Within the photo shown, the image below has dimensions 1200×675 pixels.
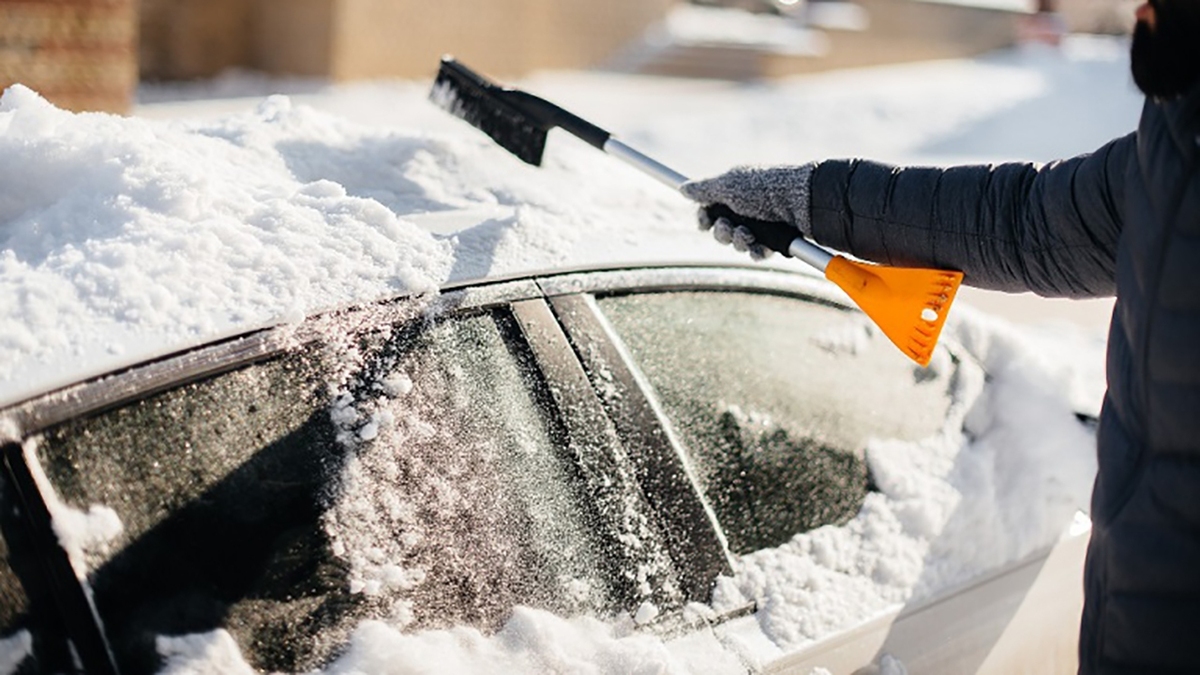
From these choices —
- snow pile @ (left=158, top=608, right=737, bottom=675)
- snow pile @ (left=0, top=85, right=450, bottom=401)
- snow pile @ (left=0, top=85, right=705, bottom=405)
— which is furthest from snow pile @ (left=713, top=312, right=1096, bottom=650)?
snow pile @ (left=0, top=85, right=450, bottom=401)

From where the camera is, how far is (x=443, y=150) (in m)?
2.61

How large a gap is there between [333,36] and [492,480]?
9752 millimetres

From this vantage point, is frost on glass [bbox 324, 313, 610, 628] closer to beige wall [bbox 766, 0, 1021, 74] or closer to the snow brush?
the snow brush

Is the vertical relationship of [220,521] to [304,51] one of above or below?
above

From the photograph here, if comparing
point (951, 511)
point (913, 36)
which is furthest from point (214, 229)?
point (913, 36)

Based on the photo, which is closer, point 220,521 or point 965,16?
point 220,521

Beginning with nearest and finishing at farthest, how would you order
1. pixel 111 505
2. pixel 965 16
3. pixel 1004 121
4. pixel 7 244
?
pixel 111 505 < pixel 7 244 < pixel 1004 121 < pixel 965 16


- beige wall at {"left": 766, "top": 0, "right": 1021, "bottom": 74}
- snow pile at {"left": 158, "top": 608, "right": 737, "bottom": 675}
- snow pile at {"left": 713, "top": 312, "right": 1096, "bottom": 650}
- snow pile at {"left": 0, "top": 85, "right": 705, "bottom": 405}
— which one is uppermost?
snow pile at {"left": 0, "top": 85, "right": 705, "bottom": 405}

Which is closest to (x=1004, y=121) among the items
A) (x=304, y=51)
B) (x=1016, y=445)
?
(x=304, y=51)

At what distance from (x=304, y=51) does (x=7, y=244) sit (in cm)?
993

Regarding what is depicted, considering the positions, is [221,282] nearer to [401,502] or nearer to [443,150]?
[401,502]

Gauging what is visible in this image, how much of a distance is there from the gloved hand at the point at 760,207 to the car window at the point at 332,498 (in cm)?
68

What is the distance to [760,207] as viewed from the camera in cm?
242

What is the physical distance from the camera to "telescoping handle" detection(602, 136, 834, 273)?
2.37 metres
